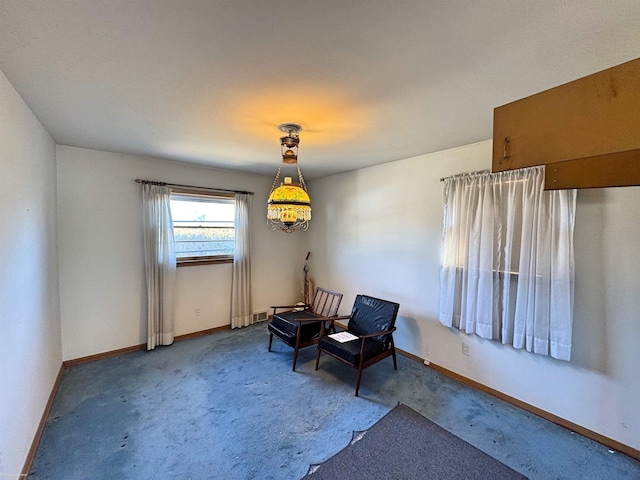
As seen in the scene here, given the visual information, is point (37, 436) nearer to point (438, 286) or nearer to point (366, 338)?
point (366, 338)

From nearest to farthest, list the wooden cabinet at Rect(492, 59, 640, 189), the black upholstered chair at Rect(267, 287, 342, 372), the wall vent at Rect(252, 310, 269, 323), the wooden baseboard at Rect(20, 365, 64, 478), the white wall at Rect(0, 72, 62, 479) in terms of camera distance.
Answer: the wooden cabinet at Rect(492, 59, 640, 189) → the white wall at Rect(0, 72, 62, 479) → the wooden baseboard at Rect(20, 365, 64, 478) → the black upholstered chair at Rect(267, 287, 342, 372) → the wall vent at Rect(252, 310, 269, 323)

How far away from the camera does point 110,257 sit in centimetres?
329

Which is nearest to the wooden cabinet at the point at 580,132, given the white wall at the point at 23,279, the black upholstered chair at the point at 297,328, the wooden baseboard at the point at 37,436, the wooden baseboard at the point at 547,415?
the wooden baseboard at the point at 547,415

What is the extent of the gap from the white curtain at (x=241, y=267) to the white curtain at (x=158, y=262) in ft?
2.92

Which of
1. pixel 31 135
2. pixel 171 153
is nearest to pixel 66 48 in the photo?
pixel 31 135

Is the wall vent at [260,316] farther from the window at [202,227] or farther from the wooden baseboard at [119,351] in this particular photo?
the window at [202,227]

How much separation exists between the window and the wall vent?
1.06 m

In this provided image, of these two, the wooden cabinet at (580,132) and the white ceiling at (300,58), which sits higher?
the white ceiling at (300,58)

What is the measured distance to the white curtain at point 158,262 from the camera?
3455mm

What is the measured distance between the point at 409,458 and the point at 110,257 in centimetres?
378

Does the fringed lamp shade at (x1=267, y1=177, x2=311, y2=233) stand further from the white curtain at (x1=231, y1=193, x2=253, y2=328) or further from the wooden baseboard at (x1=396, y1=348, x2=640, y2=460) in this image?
the wooden baseboard at (x1=396, y1=348, x2=640, y2=460)

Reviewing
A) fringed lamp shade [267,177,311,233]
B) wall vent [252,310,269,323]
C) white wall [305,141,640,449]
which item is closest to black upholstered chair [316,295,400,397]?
white wall [305,141,640,449]

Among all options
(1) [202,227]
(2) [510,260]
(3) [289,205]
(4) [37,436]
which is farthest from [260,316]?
(2) [510,260]

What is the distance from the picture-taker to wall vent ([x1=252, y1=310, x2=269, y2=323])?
178 inches
